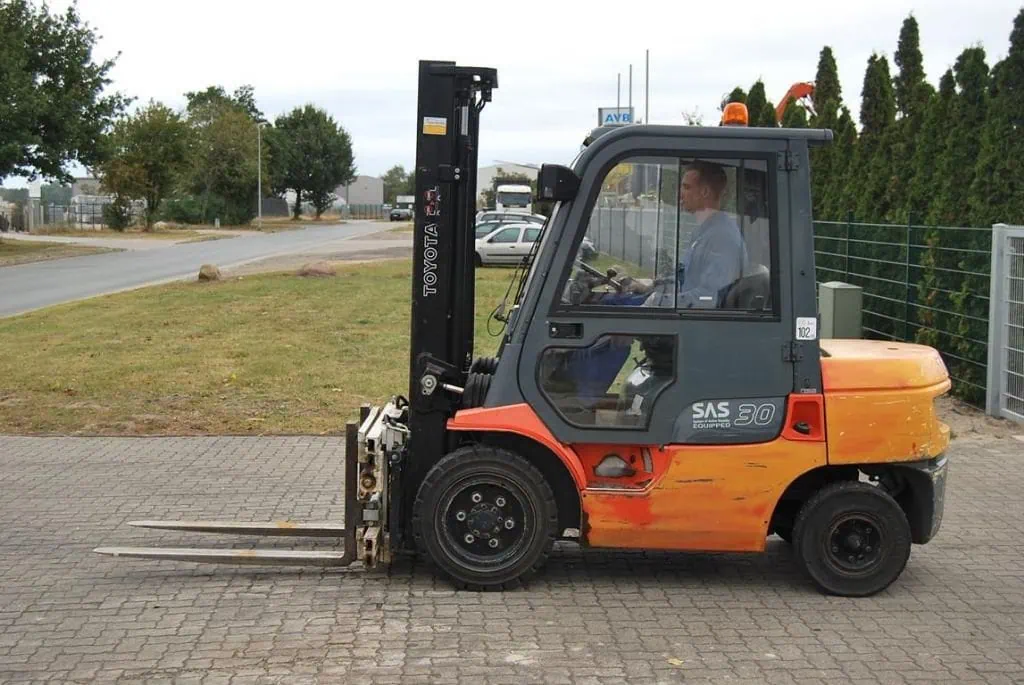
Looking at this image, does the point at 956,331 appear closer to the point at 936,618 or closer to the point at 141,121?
the point at 936,618

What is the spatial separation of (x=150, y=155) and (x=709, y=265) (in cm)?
7220

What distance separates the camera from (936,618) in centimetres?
595

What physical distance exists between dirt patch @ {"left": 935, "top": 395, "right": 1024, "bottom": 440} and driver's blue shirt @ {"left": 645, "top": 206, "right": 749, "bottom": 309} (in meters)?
5.47

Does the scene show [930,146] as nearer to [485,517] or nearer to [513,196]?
[485,517]

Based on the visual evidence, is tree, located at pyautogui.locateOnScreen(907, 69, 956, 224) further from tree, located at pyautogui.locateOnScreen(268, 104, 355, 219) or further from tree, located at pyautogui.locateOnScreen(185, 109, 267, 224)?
tree, located at pyautogui.locateOnScreen(268, 104, 355, 219)

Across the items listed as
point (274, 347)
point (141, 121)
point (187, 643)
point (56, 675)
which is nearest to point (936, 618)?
point (187, 643)

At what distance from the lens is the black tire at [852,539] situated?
616 centimetres

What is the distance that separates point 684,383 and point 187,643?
2.60 m

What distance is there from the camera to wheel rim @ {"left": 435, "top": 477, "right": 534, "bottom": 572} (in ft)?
20.0

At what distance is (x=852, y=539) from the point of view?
6.19 metres

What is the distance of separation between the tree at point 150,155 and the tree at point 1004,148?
6429 centimetres

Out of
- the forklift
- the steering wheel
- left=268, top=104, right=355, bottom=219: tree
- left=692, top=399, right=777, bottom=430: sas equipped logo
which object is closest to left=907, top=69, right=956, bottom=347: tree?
the forklift

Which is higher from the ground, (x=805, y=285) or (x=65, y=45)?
(x=65, y=45)

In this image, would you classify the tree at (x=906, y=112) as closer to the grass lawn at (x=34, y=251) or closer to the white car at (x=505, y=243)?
the white car at (x=505, y=243)
